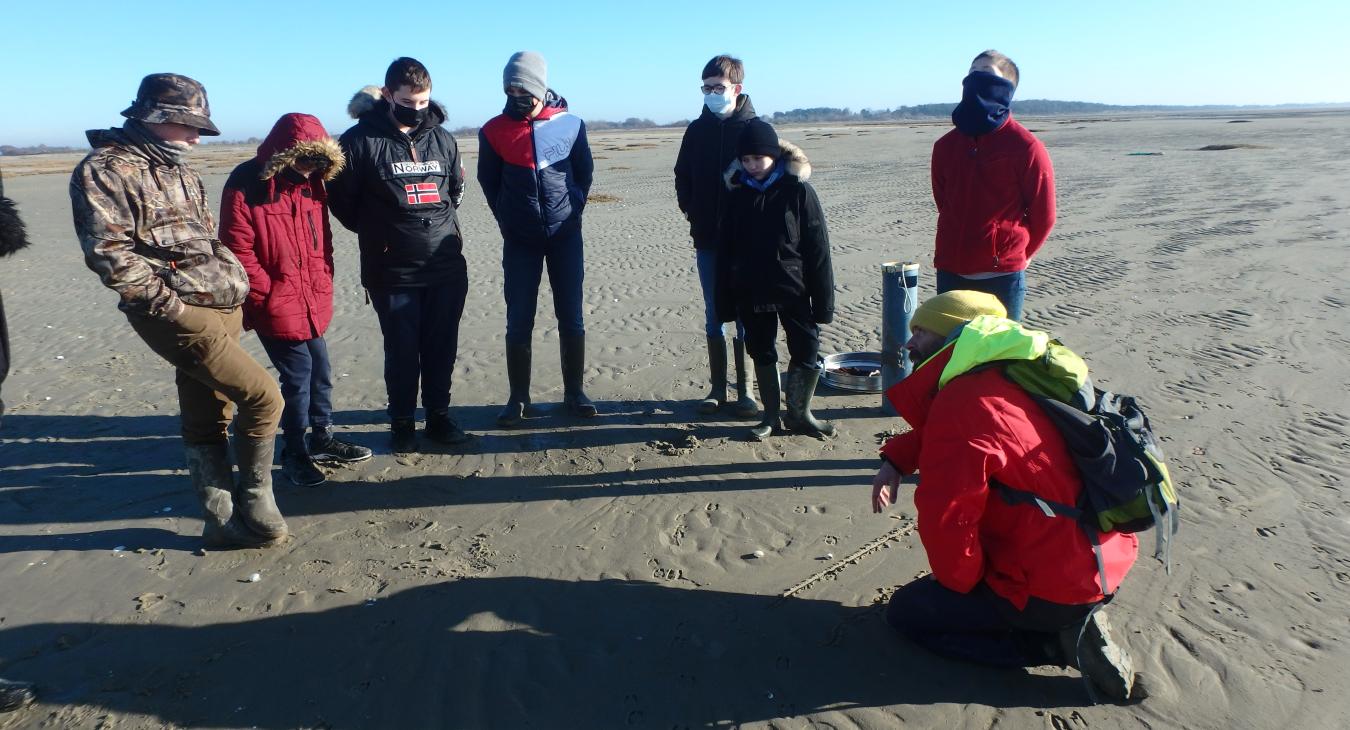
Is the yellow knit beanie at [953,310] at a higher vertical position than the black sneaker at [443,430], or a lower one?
higher

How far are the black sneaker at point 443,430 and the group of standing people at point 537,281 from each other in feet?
0.05

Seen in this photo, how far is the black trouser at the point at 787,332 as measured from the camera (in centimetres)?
530

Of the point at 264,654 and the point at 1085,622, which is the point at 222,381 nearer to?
the point at 264,654

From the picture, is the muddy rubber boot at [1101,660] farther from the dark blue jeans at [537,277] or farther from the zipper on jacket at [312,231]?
the zipper on jacket at [312,231]

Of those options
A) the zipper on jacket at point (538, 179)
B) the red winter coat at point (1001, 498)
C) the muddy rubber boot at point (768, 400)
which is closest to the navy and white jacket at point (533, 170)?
the zipper on jacket at point (538, 179)

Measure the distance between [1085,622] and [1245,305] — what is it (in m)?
7.02

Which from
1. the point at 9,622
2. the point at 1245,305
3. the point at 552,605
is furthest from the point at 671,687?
the point at 1245,305

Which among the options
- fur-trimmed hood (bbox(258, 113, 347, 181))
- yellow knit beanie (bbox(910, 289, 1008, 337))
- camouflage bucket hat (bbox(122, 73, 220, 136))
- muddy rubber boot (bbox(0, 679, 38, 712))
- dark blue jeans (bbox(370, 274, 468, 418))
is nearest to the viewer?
muddy rubber boot (bbox(0, 679, 38, 712))

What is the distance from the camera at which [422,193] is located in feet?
16.8

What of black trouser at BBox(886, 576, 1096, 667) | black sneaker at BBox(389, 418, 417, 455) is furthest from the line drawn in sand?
black sneaker at BBox(389, 418, 417, 455)

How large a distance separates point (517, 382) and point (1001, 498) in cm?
387

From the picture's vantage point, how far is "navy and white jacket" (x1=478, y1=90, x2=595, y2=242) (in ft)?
18.2

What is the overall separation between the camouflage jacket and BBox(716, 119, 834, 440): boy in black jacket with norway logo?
2.79 metres

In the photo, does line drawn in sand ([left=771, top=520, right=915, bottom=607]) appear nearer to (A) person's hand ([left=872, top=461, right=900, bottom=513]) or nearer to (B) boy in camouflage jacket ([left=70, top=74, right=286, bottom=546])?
(A) person's hand ([left=872, top=461, right=900, bottom=513])
